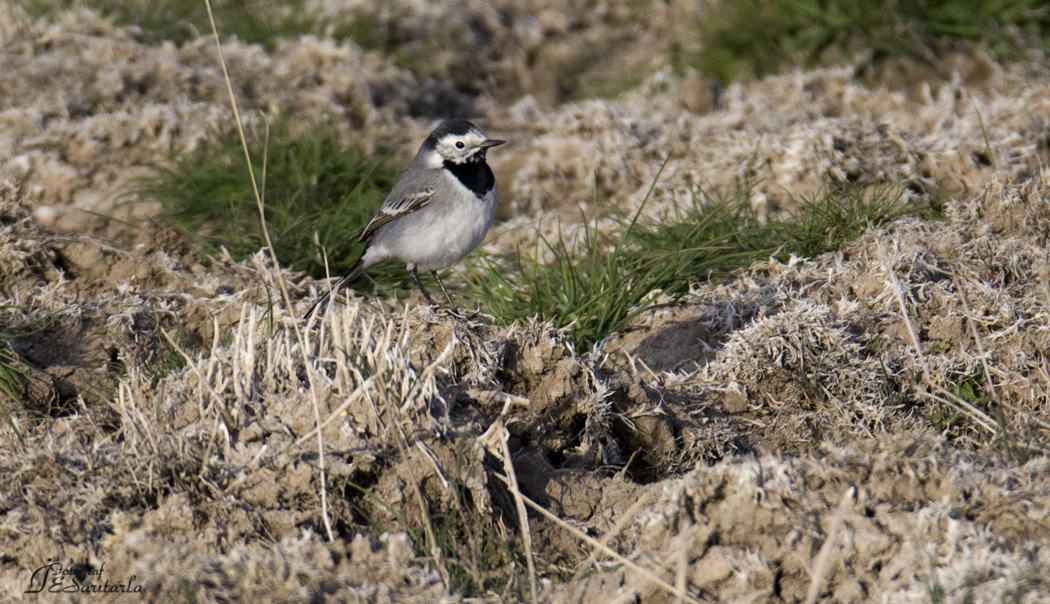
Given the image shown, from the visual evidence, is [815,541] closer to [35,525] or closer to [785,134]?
[35,525]

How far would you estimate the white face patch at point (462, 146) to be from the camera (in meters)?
5.27

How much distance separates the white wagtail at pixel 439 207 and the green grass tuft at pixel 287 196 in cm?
98

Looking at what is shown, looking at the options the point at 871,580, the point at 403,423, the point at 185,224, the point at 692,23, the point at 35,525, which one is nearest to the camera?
the point at 871,580

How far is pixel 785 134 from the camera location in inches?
272

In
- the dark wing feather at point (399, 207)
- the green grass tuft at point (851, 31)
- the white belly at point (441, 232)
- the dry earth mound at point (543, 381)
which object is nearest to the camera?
the dry earth mound at point (543, 381)

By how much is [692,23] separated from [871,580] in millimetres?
7502

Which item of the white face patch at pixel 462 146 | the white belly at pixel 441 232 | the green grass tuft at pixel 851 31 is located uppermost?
the white face patch at pixel 462 146

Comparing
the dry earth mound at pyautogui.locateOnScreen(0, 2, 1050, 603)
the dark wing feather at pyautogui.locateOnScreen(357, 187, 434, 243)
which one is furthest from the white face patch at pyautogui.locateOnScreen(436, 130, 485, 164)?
the dry earth mound at pyautogui.locateOnScreen(0, 2, 1050, 603)

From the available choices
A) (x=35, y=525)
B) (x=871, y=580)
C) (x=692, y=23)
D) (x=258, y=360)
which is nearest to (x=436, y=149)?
(x=258, y=360)

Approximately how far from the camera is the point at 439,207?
16.7 feet

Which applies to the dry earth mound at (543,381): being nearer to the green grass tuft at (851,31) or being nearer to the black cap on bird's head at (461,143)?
the green grass tuft at (851,31)

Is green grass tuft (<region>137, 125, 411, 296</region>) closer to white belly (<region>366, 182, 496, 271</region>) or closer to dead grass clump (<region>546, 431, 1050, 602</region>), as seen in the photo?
white belly (<region>366, 182, 496, 271</region>)

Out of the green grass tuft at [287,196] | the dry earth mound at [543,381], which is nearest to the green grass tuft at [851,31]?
the dry earth mound at [543,381]

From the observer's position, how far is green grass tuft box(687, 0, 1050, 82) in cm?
852
